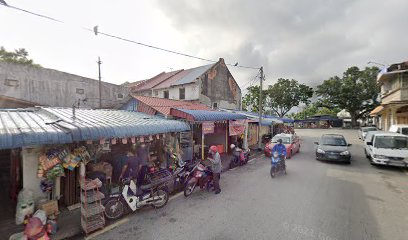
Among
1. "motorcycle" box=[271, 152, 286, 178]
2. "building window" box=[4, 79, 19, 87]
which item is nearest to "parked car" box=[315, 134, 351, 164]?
"motorcycle" box=[271, 152, 286, 178]

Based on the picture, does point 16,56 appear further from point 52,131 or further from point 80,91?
point 52,131

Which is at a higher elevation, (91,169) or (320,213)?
(91,169)

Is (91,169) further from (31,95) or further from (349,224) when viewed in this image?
(31,95)

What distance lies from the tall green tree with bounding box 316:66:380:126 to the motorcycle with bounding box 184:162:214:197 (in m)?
45.9

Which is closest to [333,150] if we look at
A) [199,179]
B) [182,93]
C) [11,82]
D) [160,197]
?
[199,179]

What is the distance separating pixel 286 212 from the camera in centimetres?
555

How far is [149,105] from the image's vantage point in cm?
1081

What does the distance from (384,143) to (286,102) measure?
36.6m

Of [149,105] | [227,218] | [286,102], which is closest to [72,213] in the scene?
[227,218]

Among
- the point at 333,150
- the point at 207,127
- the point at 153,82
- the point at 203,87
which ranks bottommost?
the point at 333,150

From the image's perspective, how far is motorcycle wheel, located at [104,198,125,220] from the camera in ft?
17.3

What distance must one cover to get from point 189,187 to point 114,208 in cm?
259

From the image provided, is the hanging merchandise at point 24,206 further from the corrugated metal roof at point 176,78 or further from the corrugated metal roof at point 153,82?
the corrugated metal roof at point 153,82

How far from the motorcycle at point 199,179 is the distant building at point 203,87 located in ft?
50.0
